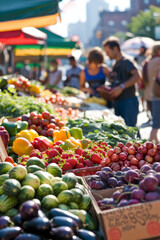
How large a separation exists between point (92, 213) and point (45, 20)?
3351 millimetres

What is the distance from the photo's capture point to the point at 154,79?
6.32m

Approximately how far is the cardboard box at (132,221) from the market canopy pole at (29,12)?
135 inches

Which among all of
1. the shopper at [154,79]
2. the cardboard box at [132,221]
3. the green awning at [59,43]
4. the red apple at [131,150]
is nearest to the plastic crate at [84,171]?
the red apple at [131,150]

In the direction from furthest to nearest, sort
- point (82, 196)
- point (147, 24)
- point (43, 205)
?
point (147, 24) < point (82, 196) < point (43, 205)

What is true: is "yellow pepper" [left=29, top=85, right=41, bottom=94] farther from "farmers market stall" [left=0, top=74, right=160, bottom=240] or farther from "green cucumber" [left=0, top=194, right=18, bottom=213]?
"green cucumber" [left=0, top=194, right=18, bottom=213]

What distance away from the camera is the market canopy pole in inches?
184

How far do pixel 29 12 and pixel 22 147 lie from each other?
2.21 m

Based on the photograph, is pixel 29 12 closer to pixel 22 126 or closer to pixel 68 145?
pixel 22 126

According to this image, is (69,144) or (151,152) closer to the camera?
(151,152)

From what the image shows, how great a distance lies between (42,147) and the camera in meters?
3.71

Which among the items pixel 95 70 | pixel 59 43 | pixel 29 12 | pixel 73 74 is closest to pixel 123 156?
pixel 29 12

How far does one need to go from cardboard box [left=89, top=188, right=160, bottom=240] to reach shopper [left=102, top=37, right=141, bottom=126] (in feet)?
13.1

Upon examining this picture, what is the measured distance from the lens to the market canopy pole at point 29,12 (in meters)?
4.67

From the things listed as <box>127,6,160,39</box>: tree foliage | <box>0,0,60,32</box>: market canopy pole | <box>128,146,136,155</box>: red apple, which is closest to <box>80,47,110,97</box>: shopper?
<box>0,0,60,32</box>: market canopy pole
